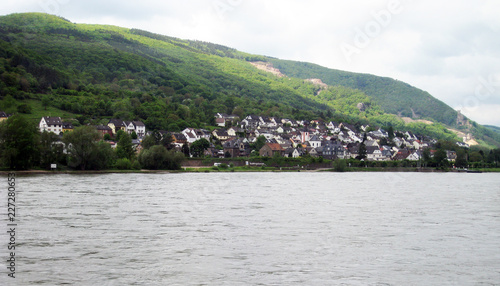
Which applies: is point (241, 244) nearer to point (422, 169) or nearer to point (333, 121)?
point (422, 169)

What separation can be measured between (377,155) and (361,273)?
120m

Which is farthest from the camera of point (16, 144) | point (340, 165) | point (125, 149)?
point (340, 165)

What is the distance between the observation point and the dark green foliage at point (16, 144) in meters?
62.0

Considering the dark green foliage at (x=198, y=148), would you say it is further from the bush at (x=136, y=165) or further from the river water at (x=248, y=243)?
the river water at (x=248, y=243)

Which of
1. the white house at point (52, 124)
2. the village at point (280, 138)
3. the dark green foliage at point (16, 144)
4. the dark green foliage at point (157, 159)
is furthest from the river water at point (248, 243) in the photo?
the white house at point (52, 124)

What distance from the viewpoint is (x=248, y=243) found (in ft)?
66.5

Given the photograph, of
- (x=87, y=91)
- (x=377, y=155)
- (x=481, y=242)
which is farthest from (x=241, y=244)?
(x=87, y=91)

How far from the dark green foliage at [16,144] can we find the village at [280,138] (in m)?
21.0

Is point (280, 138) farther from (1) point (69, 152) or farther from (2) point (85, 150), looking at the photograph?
(1) point (69, 152)

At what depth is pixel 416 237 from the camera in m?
22.6

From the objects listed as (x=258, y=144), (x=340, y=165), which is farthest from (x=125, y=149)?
(x=340, y=165)

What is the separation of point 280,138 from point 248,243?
116m

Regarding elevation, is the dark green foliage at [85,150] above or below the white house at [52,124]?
below

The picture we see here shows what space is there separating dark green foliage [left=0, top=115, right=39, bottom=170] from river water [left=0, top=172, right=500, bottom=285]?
29743 millimetres
